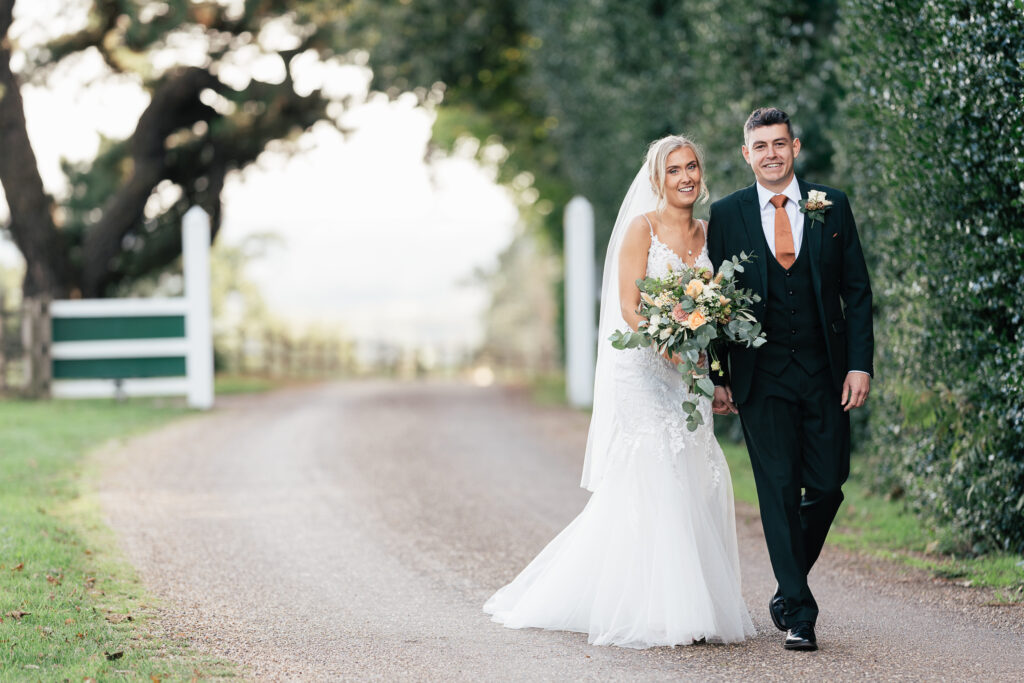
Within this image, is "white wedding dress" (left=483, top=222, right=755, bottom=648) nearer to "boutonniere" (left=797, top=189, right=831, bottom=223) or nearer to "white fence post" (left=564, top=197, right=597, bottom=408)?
"boutonniere" (left=797, top=189, right=831, bottom=223)

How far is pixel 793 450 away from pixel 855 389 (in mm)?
425

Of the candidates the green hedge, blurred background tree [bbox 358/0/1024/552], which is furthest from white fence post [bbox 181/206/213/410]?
the green hedge

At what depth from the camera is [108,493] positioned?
10562mm

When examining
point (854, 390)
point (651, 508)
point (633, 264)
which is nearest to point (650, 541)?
point (651, 508)

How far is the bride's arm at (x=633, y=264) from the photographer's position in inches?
233

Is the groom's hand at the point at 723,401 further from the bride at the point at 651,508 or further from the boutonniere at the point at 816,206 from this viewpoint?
the boutonniere at the point at 816,206

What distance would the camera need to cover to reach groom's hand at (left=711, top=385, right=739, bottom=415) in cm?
588

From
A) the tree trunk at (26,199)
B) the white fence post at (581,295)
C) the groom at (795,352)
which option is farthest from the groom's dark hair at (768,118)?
the tree trunk at (26,199)

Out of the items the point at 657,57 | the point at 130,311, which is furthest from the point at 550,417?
the point at 130,311

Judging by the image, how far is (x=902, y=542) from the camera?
858 centimetres

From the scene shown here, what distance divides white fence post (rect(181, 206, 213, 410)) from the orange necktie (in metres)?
14.7

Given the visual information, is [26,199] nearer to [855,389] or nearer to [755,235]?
[755,235]

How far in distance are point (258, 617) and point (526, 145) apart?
23.2 meters

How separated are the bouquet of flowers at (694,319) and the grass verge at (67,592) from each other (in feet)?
8.51
